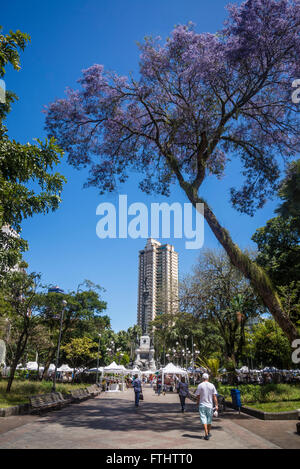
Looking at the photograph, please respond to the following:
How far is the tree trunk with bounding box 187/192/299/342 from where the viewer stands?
34.7ft

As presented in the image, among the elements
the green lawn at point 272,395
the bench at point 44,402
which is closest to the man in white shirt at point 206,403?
the bench at point 44,402

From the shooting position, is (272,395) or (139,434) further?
(272,395)

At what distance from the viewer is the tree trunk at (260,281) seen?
34.7 ft

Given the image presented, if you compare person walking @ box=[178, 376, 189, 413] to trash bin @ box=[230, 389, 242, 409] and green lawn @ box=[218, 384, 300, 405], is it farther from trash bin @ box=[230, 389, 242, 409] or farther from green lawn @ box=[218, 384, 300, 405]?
green lawn @ box=[218, 384, 300, 405]

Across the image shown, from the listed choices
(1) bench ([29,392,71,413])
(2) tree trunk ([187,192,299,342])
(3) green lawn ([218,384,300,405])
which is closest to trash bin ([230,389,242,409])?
(3) green lawn ([218,384,300,405])

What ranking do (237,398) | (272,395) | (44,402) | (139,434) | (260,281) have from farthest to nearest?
(272,395) → (44,402) → (237,398) → (260,281) → (139,434)

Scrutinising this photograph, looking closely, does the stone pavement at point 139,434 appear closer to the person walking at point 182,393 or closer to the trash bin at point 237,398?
the trash bin at point 237,398

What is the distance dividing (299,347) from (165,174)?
8.87 metres

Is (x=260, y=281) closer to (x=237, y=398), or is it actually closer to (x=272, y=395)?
(x=237, y=398)

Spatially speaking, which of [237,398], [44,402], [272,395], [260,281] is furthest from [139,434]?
[272,395]

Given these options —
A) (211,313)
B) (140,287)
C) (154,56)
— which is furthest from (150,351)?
(140,287)

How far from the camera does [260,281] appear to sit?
10.9 m

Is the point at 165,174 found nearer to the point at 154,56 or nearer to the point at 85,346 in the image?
the point at 154,56

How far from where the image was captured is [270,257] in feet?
76.7
